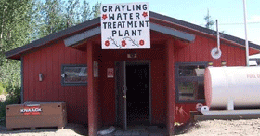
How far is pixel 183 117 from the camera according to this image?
362 inches

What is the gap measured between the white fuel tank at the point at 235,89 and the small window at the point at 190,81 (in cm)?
152

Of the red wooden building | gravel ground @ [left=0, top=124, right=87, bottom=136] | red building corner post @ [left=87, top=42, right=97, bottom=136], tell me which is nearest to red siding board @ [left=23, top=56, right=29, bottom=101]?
the red wooden building

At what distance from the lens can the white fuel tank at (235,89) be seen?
296 inches

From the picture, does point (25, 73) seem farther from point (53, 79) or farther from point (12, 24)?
point (12, 24)

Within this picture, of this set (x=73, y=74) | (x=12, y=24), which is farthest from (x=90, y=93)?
(x=12, y=24)

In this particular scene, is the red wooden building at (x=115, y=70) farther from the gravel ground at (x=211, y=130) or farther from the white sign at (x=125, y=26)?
the white sign at (x=125, y=26)

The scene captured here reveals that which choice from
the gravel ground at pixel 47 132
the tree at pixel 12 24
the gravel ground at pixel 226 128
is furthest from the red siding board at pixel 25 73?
the tree at pixel 12 24

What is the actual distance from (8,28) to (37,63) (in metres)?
6.79

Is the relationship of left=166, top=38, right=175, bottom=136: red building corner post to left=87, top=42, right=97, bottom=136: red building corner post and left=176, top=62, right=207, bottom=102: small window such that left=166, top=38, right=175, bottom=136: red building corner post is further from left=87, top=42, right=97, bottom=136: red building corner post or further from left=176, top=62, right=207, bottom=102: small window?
left=87, top=42, right=97, bottom=136: red building corner post

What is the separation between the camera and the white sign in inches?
284

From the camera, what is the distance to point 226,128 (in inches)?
270

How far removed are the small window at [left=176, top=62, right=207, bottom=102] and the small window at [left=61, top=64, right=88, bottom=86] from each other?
306cm

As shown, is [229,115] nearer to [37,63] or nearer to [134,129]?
[134,129]

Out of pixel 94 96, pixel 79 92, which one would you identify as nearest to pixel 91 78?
pixel 94 96
